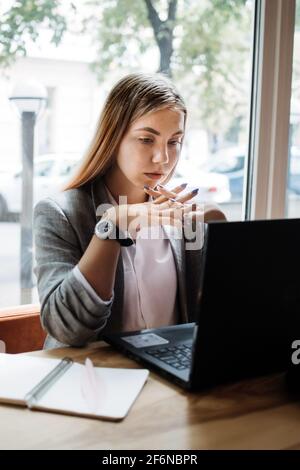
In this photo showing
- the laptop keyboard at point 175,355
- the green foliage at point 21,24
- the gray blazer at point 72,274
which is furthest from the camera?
the green foliage at point 21,24

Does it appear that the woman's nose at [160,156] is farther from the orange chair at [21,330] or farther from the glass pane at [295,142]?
the glass pane at [295,142]

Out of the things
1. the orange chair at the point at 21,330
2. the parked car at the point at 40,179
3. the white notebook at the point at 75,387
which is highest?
the parked car at the point at 40,179

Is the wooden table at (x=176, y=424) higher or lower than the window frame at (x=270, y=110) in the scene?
lower

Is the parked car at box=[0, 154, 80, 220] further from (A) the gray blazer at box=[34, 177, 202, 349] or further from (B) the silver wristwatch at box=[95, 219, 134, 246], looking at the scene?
(B) the silver wristwatch at box=[95, 219, 134, 246]

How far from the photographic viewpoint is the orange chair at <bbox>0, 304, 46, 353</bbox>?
1.46 metres

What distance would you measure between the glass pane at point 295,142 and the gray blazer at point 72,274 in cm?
84

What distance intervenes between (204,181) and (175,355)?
1.17 meters

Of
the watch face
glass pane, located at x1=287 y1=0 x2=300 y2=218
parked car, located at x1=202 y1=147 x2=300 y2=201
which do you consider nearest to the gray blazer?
the watch face

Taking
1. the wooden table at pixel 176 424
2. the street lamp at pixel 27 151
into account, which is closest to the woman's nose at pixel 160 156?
the street lamp at pixel 27 151

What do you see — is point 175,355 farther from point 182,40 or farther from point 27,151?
point 182,40

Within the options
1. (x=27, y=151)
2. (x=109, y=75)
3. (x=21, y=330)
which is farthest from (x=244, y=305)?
(x=109, y=75)

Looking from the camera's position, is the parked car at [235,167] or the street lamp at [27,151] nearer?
the street lamp at [27,151]

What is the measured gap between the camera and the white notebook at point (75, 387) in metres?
0.78

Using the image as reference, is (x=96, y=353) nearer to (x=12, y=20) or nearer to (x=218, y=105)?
(x=12, y=20)
